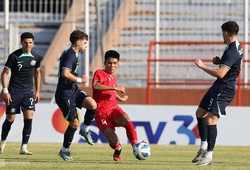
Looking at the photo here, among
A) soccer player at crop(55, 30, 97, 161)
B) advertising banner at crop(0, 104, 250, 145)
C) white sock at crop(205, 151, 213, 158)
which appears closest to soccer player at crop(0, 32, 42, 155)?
soccer player at crop(55, 30, 97, 161)

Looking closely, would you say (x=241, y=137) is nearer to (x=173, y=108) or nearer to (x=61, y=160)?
(x=173, y=108)

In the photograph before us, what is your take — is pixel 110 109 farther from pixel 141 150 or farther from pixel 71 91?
pixel 141 150

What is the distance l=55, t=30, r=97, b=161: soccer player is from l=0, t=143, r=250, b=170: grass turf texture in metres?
0.43

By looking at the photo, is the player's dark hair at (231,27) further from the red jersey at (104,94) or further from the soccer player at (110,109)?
the red jersey at (104,94)

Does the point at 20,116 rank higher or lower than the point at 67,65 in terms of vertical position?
lower

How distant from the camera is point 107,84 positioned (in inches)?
575

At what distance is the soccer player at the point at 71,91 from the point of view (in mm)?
14547

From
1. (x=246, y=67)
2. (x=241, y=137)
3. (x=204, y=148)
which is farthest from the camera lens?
(x=246, y=67)

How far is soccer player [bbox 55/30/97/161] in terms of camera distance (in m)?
14.5

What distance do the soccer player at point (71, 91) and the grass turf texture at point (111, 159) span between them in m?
0.43

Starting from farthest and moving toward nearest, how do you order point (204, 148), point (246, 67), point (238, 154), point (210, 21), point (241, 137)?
point (210, 21)
point (246, 67)
point (241, 137)
point (238, 154)
point (204, 148)

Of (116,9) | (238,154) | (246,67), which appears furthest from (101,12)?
(238,154)

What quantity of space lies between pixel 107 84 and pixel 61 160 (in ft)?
4.34

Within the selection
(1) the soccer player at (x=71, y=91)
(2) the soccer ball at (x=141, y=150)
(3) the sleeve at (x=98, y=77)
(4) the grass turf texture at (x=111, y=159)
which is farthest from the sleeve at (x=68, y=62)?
(2) the soccer ball at (x=141, y=150)
